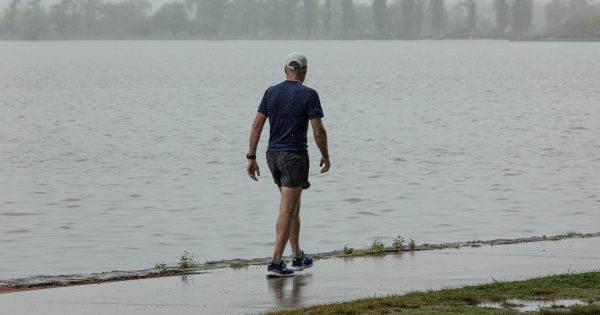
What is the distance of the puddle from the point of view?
9758mm

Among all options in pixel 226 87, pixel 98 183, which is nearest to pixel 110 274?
pixel 98 183

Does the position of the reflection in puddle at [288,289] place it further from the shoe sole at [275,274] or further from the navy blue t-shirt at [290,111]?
the navy blue t-shirt at [290,111]

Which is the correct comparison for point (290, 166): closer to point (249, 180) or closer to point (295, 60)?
point (295, 60)

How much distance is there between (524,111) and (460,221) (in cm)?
4185

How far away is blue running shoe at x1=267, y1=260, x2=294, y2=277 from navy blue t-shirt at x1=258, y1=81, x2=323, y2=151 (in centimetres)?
109

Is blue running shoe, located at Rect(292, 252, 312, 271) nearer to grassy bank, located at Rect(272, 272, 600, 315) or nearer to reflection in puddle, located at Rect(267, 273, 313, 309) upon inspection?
reflection in puddle, located at Rect(267, 273, 313, 309)

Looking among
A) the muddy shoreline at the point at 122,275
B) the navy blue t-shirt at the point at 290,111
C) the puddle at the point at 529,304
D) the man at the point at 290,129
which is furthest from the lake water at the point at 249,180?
the puddle at the point at 529,304

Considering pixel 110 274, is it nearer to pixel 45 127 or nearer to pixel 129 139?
pixel 129 139

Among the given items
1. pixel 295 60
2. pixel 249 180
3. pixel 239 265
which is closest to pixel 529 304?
pixel 295 60

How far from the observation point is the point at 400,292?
10891 mm

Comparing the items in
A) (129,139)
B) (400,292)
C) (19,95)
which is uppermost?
(19,95)

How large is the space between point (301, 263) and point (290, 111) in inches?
63.4

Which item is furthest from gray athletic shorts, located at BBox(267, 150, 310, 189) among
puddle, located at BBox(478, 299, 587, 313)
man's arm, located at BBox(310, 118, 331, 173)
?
puddle, located at BBox(478, 299, 587, 313)

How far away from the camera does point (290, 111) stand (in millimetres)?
11594
